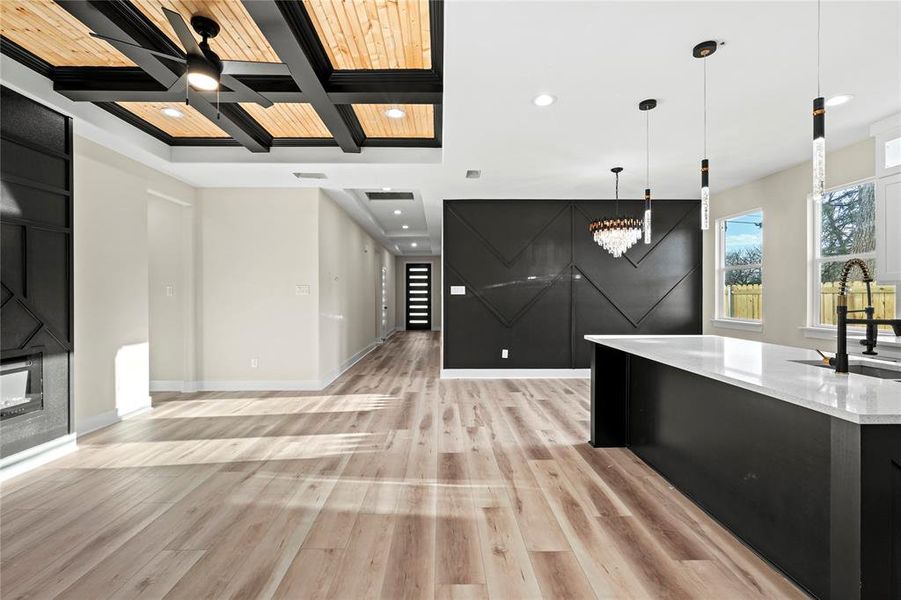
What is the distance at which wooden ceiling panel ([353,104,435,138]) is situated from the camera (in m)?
3.63

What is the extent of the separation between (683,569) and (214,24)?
3820 mm

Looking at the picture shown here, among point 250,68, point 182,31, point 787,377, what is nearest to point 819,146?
point 787,377

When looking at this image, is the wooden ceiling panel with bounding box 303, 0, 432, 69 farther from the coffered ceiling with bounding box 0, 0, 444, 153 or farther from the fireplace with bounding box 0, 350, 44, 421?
the fireplace with bounding box 0, 350, 44, 421

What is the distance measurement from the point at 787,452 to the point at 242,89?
12.3ft

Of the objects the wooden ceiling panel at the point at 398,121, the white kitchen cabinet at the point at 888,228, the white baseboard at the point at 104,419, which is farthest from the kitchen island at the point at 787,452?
the white baseboard at the point at 104,419

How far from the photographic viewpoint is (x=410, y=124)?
4.02 metres

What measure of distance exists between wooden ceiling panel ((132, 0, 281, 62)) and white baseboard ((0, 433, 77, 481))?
311 cm

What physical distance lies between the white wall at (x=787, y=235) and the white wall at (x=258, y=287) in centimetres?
563

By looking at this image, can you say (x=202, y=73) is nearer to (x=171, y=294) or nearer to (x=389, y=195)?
(x=171, y=294)

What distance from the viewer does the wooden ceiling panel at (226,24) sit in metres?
2.31

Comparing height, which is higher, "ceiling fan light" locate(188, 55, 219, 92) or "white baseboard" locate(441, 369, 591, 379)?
"ceiling fan light" locate(188, 55, 219, 92)

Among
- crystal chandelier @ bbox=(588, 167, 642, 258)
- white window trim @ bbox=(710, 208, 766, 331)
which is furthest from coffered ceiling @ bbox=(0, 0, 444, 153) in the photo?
white window trim @ bbox=(710, 208, 766, 331)

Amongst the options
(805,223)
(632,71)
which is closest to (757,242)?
(805,223)

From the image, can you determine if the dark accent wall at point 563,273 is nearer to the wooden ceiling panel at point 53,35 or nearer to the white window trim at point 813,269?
the white window trim at point 813,269
